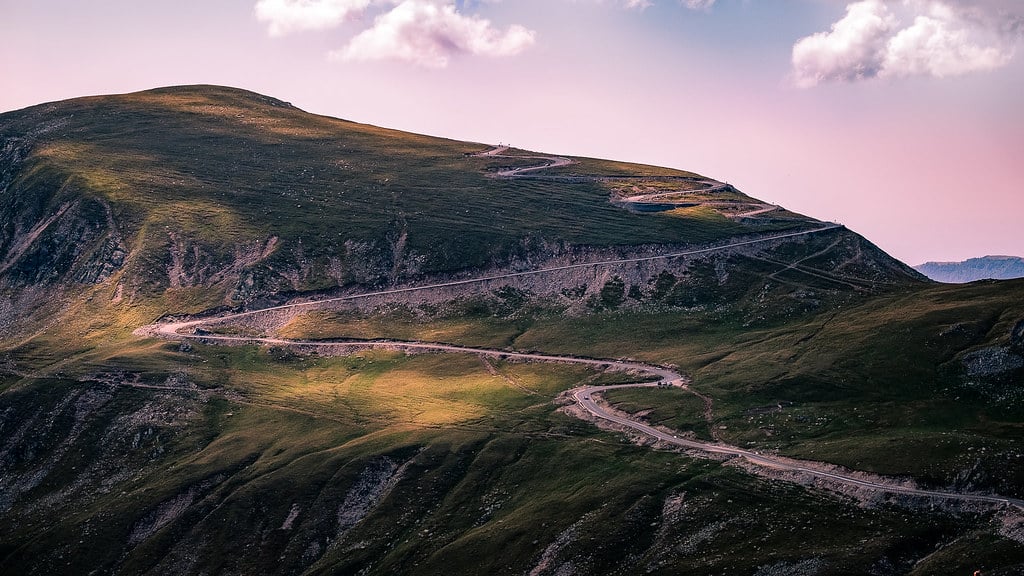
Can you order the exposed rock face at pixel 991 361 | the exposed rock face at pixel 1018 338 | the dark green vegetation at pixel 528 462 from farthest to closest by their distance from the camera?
the exposed rock face at pixel 1018 338 → the exposed rock face at pixel 991 361 → the dark green vegetation at pixel 528 462

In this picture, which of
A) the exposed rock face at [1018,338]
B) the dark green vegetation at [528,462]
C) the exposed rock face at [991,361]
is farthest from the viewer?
the exposed rock face at [1018,338]

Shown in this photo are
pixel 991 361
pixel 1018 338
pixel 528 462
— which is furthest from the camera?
pixel 528 462

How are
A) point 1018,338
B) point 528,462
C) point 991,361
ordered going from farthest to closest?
1. point 528,462
2. point 1018,338
3. point 991,361

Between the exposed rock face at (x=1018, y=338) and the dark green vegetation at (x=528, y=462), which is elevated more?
the exposed rock face at (x=1018, y=338)

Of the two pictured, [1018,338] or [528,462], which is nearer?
[1018,338]

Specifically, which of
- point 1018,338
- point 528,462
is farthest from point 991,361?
point 528,462

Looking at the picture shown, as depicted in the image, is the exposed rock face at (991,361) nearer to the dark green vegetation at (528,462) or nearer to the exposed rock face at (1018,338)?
the dark green vegetation at (528,462)

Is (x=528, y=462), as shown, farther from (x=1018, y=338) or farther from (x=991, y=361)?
(x=1018, y=338)

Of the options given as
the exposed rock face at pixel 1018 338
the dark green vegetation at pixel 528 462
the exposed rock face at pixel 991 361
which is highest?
the exposed rock face at pixel 1018 338

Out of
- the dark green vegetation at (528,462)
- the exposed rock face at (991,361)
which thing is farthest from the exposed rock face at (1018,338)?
the exposed rock face at (991,361)

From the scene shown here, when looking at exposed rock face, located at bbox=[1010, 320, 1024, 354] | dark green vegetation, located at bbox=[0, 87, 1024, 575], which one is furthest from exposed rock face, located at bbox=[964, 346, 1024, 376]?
exposed rock face, located at bbox=[1010, 320, 1024, 354]

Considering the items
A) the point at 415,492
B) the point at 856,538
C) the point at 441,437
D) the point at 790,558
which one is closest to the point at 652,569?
the point at 790,558

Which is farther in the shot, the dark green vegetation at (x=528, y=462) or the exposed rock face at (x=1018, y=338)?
the exposed rock face at (x=1018, y=338)
